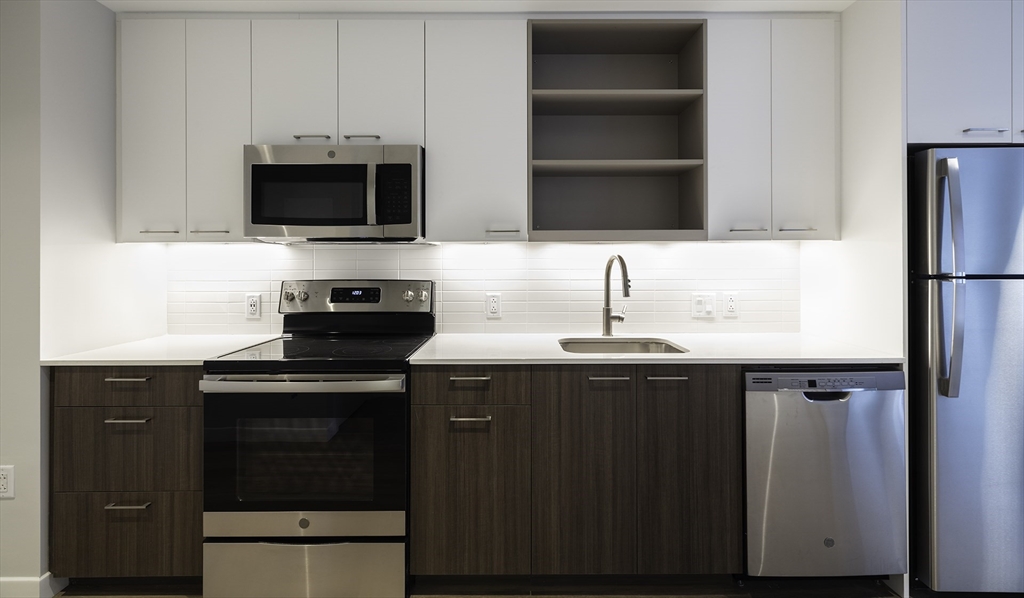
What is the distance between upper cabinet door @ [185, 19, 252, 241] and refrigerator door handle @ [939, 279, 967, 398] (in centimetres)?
269

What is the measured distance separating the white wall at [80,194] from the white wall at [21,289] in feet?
0.10

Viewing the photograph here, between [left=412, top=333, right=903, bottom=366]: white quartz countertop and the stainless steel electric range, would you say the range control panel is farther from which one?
the stainless steel electric range

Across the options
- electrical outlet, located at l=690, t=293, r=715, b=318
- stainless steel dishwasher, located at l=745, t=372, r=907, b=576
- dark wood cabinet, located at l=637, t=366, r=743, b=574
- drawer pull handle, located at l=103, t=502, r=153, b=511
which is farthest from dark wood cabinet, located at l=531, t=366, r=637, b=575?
drawer pull handle, located at l=103, t=502, r=153, b=511

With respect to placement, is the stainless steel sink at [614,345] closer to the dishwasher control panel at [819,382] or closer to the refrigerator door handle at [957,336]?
the dishwasher control panel at [819,382]

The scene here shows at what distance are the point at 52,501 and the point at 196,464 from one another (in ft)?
1.73

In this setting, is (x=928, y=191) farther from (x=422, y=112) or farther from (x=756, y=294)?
(x=422, y=112)

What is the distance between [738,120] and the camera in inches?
103

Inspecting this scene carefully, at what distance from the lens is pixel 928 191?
2.21 meters

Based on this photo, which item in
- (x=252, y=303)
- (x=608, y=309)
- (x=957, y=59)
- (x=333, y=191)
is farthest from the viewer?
(x=252, y=303)

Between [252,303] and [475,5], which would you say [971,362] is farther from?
[252,303]

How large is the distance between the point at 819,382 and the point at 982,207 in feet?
2.63

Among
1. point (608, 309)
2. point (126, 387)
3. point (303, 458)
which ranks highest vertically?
point (608, 309)

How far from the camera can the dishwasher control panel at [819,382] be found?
2.23m

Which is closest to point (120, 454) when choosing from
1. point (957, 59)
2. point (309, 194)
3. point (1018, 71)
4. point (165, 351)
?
point (165, 351)
